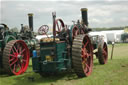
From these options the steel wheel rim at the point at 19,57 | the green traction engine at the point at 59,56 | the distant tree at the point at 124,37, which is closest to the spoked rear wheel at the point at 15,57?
the steel wheel rim at the point at 19,57

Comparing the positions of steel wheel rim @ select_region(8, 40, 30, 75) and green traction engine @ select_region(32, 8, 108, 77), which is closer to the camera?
green traction engine @ select_region(32, 8, 108, 77)

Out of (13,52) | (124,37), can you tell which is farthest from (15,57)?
(124,37)

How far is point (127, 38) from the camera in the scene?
121 feet

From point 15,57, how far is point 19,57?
0.16 m

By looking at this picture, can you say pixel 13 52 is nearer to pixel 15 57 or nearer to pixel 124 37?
pixel 15 57

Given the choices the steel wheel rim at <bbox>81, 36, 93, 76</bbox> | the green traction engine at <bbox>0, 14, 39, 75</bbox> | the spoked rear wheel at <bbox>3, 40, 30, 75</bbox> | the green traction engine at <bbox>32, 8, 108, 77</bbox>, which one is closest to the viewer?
the green traction engine at <bbox>32, 8, 108, 77</bbox>

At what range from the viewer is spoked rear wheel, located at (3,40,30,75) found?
6.43 metres

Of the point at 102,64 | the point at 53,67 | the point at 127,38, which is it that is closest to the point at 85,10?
the point at 102,64

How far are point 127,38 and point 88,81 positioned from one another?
1348 inches

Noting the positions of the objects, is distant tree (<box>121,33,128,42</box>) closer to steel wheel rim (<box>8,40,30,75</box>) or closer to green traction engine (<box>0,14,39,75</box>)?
green traction engine (<box>0,14,39,75</box>)

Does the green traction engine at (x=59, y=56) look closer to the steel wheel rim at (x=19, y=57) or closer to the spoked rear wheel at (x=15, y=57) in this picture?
the spoked rear wheel at (x=15, y=57)

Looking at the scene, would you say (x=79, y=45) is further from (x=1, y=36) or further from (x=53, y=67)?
(x=1, y=36)

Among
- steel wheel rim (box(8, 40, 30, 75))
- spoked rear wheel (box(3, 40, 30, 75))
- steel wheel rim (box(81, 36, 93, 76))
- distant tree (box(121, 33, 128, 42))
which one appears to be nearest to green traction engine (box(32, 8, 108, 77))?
steel wheel rim (box(81, 36, 93, 76))

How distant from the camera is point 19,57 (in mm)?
7066
